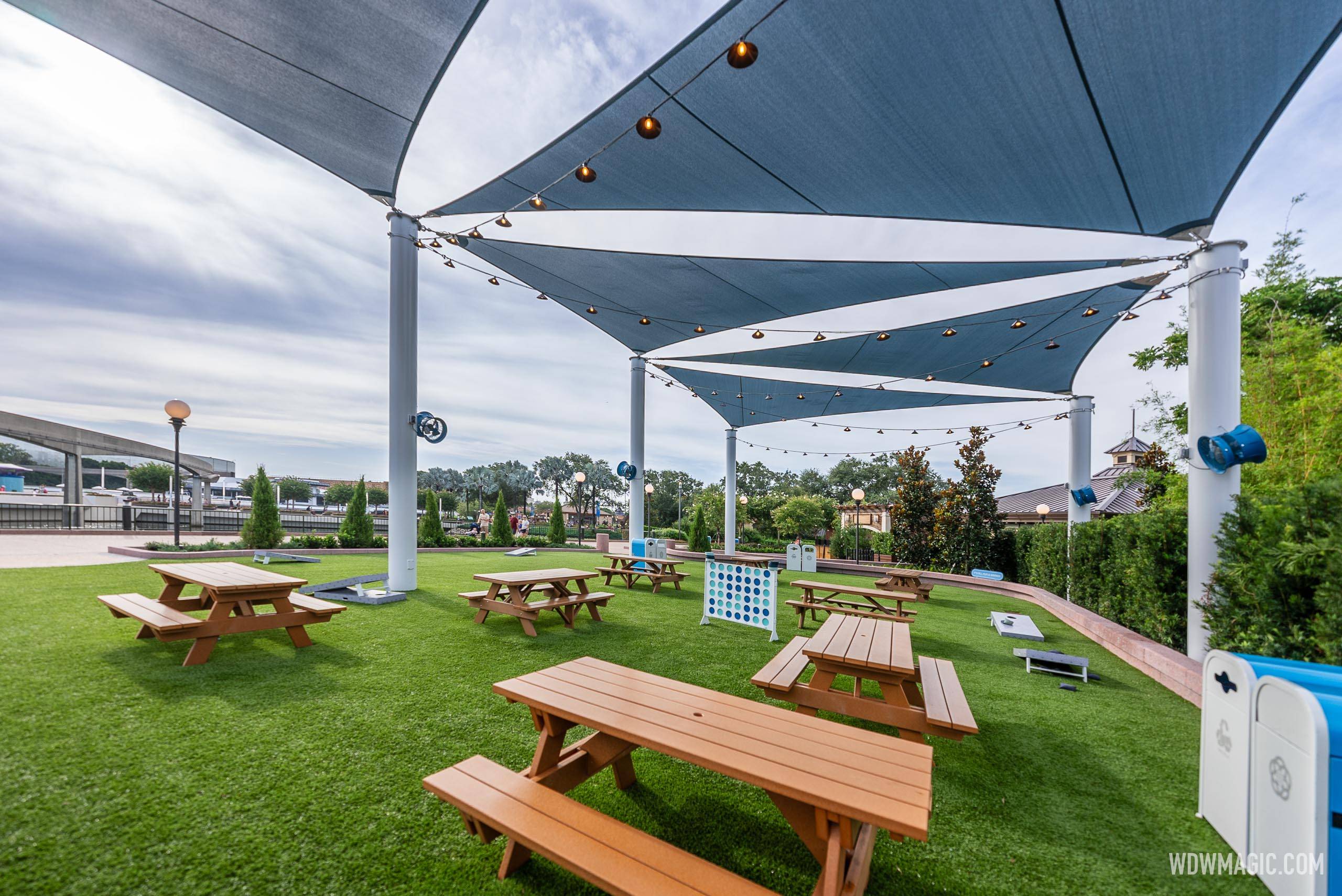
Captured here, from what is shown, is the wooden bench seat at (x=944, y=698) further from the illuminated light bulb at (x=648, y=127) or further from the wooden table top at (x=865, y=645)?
the illuminated light bulb at (x=648, y=127)

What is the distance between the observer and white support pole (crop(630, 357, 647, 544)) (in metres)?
13.0

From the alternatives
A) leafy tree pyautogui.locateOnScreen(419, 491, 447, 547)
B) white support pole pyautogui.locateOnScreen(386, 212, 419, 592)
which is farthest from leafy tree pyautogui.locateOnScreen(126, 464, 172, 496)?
white support pole pyautogui.locateOnScreen(386, 212, 419, 592)

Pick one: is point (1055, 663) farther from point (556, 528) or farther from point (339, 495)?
point (339, 495)

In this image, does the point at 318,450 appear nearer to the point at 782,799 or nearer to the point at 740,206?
the point at 740,206

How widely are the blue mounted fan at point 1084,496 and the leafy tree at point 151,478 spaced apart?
208ft

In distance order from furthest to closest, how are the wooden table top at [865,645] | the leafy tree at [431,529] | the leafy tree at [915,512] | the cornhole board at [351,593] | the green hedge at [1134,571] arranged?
1. the leafy tree at [431,529]
2. the leafy tree at [915,512]
3. the cornhole board at [351,593]
4. the green hedge at [1134,571]
5. the wooden table top at [865,645]

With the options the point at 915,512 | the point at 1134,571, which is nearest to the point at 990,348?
the point at 1134,571

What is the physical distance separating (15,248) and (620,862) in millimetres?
18579

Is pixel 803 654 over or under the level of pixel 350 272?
under

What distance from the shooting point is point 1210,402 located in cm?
448

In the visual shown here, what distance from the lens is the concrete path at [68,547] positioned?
8.96 m

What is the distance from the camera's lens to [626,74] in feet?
14.9

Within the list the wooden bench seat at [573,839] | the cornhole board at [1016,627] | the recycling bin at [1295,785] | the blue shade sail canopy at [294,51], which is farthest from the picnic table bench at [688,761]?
the blue shade sail canopy at [294,51]

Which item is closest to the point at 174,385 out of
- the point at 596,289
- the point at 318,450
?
the point at 596,289
